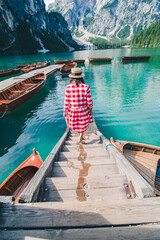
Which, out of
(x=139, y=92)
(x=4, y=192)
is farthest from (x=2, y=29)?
(x=4, y=192)

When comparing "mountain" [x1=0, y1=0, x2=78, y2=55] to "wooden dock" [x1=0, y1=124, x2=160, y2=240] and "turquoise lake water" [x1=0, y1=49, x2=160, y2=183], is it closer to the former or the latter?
"turquoise lake water" [x1=0, y1=49, x2=160, y2=183]

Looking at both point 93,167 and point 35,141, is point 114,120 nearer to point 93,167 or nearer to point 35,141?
point 35,141

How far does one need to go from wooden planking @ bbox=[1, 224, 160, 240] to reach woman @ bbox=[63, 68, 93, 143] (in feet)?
9.24

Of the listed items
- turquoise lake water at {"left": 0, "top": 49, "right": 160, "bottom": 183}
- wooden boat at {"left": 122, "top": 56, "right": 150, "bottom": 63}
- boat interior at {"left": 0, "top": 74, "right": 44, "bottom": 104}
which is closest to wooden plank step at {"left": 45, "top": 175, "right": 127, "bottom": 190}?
turquoise lake water at {"left": 0, "top": 49, "right": 160, "bottom": 183}

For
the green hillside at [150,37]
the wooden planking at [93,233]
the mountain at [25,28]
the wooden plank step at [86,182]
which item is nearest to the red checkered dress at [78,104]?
the wooden plank step at [86,182]

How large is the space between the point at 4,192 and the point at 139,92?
14750 millimetres

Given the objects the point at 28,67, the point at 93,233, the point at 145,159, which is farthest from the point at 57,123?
the point at 28,67

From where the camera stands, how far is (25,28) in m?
96.6

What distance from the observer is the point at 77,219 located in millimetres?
1630

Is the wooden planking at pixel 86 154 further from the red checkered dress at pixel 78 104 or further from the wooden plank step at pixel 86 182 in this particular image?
the wooden plank step at pixel 86 182

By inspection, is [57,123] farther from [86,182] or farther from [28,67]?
[28,67]

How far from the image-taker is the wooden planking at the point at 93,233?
146cm

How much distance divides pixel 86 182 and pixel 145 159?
10.5 feet

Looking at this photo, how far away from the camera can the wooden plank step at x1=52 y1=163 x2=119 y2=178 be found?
9.46ft
